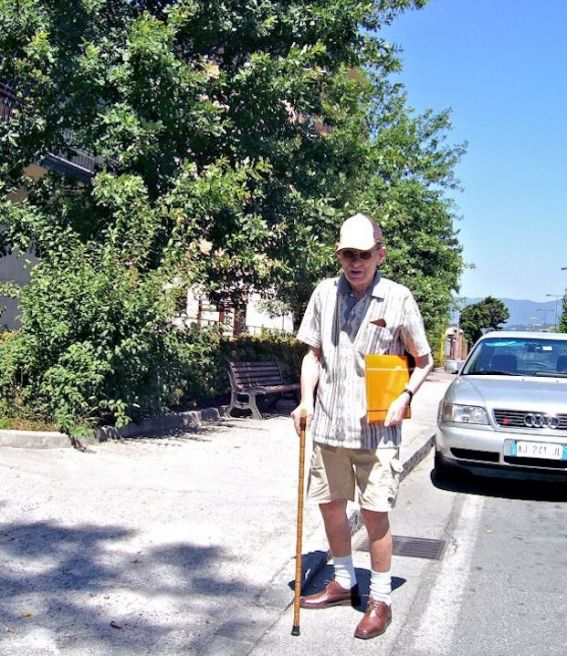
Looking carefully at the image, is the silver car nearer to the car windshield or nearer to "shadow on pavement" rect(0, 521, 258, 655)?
the car windshield

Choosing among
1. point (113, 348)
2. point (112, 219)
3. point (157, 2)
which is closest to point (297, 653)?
point (113, 348)

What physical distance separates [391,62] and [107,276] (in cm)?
913

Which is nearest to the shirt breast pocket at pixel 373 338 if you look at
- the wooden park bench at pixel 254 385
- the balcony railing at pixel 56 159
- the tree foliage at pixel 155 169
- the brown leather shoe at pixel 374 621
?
the brown leather shoe at pixel 374 621

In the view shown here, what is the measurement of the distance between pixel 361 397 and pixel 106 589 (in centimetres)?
178

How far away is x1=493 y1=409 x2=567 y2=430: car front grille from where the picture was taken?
23.5 ft

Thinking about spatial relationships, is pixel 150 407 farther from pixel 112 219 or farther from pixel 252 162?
pixel 252 162

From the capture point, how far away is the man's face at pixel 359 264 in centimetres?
385

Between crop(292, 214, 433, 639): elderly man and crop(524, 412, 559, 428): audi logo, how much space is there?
12.1 ft

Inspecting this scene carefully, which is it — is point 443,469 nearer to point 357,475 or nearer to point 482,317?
point 357,475

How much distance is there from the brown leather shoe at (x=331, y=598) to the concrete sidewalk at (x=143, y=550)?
0.48ft

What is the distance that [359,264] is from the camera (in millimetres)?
3855

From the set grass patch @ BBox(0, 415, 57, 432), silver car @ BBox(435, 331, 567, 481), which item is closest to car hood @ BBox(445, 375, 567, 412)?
silver car @ BBox(435, 331, 567, 481)

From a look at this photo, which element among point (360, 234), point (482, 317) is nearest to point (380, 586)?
point (360, 234)

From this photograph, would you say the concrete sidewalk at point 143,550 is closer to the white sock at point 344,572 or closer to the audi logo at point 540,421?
the white sock at point 344,572
